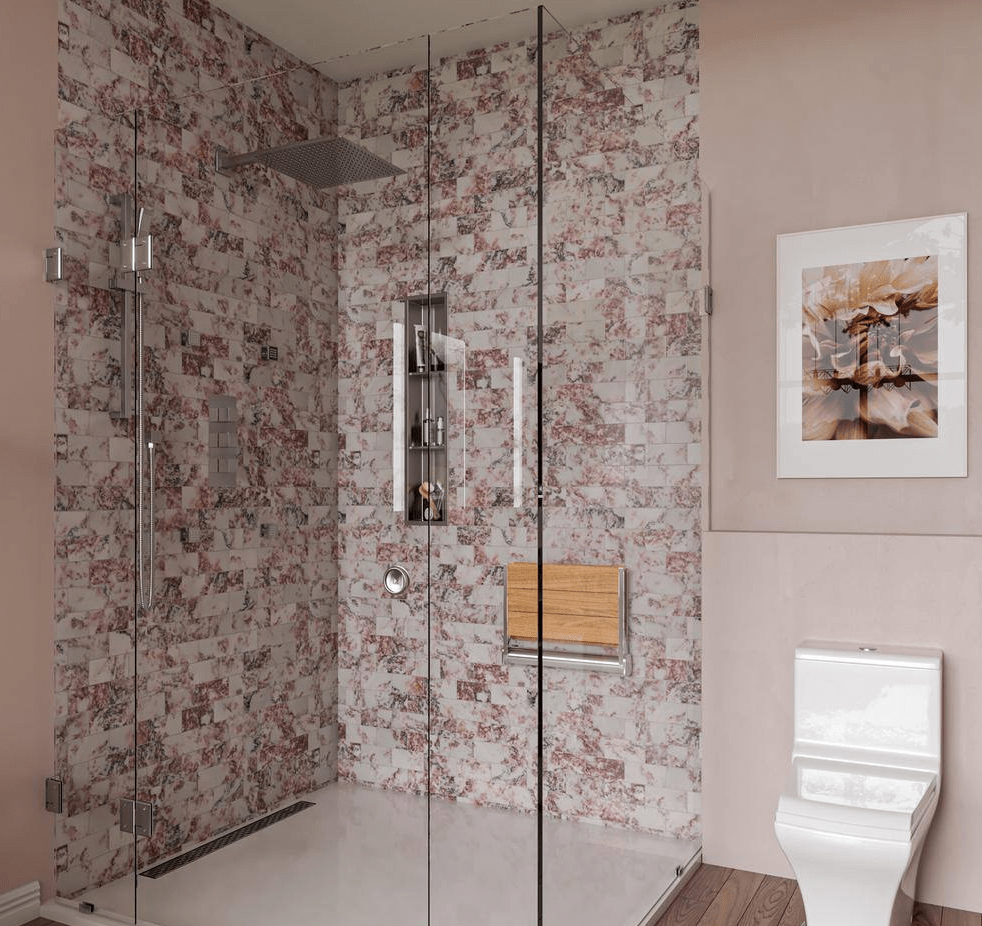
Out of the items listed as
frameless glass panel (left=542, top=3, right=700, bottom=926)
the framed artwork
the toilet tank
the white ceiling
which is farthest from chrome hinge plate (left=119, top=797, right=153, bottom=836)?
the white ceiling

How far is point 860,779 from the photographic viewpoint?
2602 mm

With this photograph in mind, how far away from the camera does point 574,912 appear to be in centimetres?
234

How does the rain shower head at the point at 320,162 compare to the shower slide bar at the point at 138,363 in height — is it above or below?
above

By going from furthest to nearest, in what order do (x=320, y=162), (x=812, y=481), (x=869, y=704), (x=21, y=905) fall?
(x=812, y=481)
(x=869, y=704)
(x=21, y=905)
(x=320, y=162)

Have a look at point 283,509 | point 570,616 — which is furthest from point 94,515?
point 570,616

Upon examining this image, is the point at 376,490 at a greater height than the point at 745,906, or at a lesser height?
greater

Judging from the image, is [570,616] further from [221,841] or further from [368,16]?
[368,16]

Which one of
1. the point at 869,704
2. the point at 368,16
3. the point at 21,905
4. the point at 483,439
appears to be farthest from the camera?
the point at 368,16

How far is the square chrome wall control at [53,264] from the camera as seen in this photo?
8.65 feet

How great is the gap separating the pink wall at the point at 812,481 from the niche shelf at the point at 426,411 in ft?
4.24

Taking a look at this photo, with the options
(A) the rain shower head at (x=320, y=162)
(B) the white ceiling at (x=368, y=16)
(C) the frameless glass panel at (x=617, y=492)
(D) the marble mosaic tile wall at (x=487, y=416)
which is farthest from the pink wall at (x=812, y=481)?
(A) the rain shower head at (x=320, y=162)

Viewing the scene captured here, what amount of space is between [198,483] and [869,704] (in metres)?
2.02

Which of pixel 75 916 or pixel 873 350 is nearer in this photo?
pixel 75 916

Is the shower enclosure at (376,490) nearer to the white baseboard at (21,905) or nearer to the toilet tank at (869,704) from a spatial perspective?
the white baseboard at (21,905)
